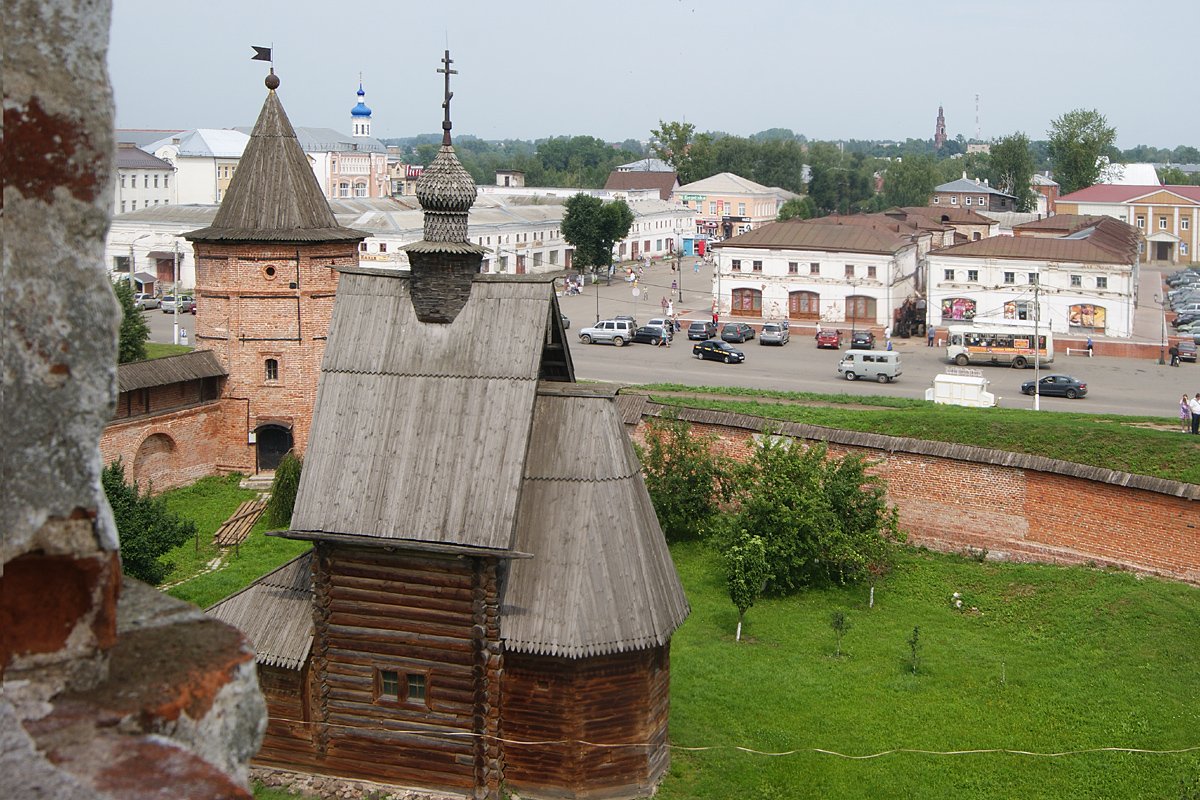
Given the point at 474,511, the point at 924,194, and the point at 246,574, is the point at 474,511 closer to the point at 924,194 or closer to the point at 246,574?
the point at 246,574

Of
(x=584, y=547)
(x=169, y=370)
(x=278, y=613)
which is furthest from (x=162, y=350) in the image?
(x=584, y=547)

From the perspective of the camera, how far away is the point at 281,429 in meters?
27.9

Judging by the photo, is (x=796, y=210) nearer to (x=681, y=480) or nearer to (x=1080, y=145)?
(x=1080, y=145)

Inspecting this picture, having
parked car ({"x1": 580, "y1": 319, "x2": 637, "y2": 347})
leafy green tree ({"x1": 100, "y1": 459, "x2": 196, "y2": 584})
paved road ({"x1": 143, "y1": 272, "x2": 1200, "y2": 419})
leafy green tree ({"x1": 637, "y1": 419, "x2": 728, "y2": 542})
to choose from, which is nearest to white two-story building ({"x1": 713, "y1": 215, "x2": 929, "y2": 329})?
paved road ({"x1": 143, "y1": 272, "x2": 1200, "y2": 419})

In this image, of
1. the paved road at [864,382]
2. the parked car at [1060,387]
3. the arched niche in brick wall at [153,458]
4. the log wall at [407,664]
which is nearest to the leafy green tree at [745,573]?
the log wall at [407,664]

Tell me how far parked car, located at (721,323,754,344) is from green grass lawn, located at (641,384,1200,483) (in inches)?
598

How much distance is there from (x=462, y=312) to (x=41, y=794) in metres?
12.3

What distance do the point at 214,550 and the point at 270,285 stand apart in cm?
670

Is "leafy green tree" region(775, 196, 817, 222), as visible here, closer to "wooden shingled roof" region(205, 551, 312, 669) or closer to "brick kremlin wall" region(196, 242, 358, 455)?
"brick kremlin wall" region(196, 242, 358, 455)

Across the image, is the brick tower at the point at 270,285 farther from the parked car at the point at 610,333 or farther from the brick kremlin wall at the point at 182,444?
the parked car at the point at 610,333

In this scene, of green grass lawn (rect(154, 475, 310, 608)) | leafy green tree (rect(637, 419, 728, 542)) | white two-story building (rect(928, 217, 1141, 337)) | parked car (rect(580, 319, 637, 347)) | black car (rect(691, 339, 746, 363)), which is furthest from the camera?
white two-story building (rect(928, 217, 1141, 337))

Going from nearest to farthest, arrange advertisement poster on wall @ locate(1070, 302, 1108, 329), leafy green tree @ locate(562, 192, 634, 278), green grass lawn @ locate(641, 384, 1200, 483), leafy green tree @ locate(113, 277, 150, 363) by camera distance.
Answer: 1. green grass lawn @ locate(641, 384, 1200, 483)
2. leafy green tree @ locate(113, 277, 150, 363)
3. advertisement poster on wall @ locate(1070, 302, 1108, 329)
4. leafy green tree @ locate(562, 192, 634, 278)

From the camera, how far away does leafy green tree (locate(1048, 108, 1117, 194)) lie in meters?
86.8

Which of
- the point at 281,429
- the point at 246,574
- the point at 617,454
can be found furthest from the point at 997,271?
the point at 617,454
